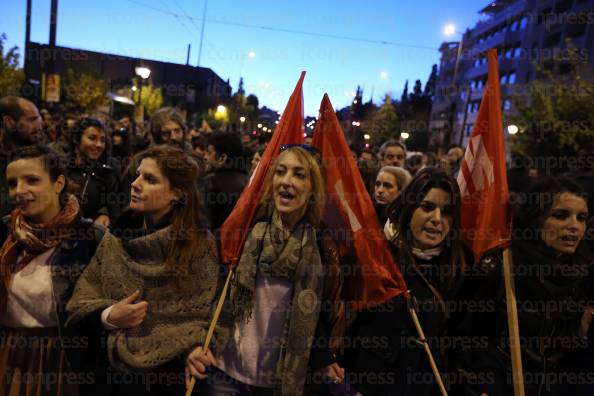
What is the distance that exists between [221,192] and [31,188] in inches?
114

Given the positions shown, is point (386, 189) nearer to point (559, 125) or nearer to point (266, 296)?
point (266, 296)

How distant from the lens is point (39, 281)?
274 centimetres

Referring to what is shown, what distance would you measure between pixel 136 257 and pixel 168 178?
0.51 m

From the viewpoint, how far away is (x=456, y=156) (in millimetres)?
9914

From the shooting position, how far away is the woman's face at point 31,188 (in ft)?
9.01

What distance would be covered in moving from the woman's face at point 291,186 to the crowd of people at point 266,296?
0.01 metres

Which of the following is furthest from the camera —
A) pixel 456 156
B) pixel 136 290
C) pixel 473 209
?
pixel 456 156

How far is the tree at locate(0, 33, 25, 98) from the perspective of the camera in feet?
66.9

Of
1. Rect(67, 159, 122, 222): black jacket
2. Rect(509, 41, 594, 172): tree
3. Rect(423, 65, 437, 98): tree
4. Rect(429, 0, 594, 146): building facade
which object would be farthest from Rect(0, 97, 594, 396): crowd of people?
Rect(423, 65, 437, 98): tree

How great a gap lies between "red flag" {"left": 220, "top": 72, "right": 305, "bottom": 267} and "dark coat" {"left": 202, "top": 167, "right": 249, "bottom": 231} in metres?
2.46

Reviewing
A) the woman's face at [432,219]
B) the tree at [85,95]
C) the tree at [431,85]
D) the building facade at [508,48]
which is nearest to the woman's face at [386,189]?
the woman's face at [432,219]

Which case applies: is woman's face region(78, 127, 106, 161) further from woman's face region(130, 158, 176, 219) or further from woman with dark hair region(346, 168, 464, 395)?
woman with dark hair region(346, 168, 464, 395)

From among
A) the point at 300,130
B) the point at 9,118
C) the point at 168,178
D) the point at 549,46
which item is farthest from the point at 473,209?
the point at 549,46

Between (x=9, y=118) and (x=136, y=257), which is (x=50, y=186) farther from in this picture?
(x=9, y=118)
